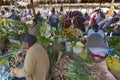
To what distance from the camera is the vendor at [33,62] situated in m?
4.45

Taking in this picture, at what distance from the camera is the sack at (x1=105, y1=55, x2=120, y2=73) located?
17.8 feet

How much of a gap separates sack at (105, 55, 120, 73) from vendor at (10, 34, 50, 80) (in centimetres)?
131

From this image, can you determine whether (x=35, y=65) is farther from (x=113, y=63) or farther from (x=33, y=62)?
(x=113, y=63)

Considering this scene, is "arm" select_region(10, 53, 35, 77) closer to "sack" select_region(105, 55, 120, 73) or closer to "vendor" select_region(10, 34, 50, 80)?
"vendor" select_region(10, 34, 50, 80)

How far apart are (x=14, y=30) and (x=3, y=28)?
0.31 meters

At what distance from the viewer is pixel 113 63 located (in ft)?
18.0

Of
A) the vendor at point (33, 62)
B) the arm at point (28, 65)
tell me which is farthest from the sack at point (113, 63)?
the arm at point (28, 65)

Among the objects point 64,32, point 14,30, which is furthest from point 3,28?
point 64,32

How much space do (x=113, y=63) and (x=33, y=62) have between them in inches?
67.1

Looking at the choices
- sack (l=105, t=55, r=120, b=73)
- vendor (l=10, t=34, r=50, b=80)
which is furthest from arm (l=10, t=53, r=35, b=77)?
sack (l=105, t=55, r=120, b=73)

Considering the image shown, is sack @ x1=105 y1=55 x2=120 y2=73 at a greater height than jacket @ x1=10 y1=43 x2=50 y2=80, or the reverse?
jacket @ x1=10 y1=43 x2=50 y2=80

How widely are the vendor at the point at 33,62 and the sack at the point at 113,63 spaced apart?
4.31 ft

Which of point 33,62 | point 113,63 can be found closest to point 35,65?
point 33,62

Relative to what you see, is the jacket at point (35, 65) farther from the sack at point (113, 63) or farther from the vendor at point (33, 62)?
the sack at point (113, 63)
